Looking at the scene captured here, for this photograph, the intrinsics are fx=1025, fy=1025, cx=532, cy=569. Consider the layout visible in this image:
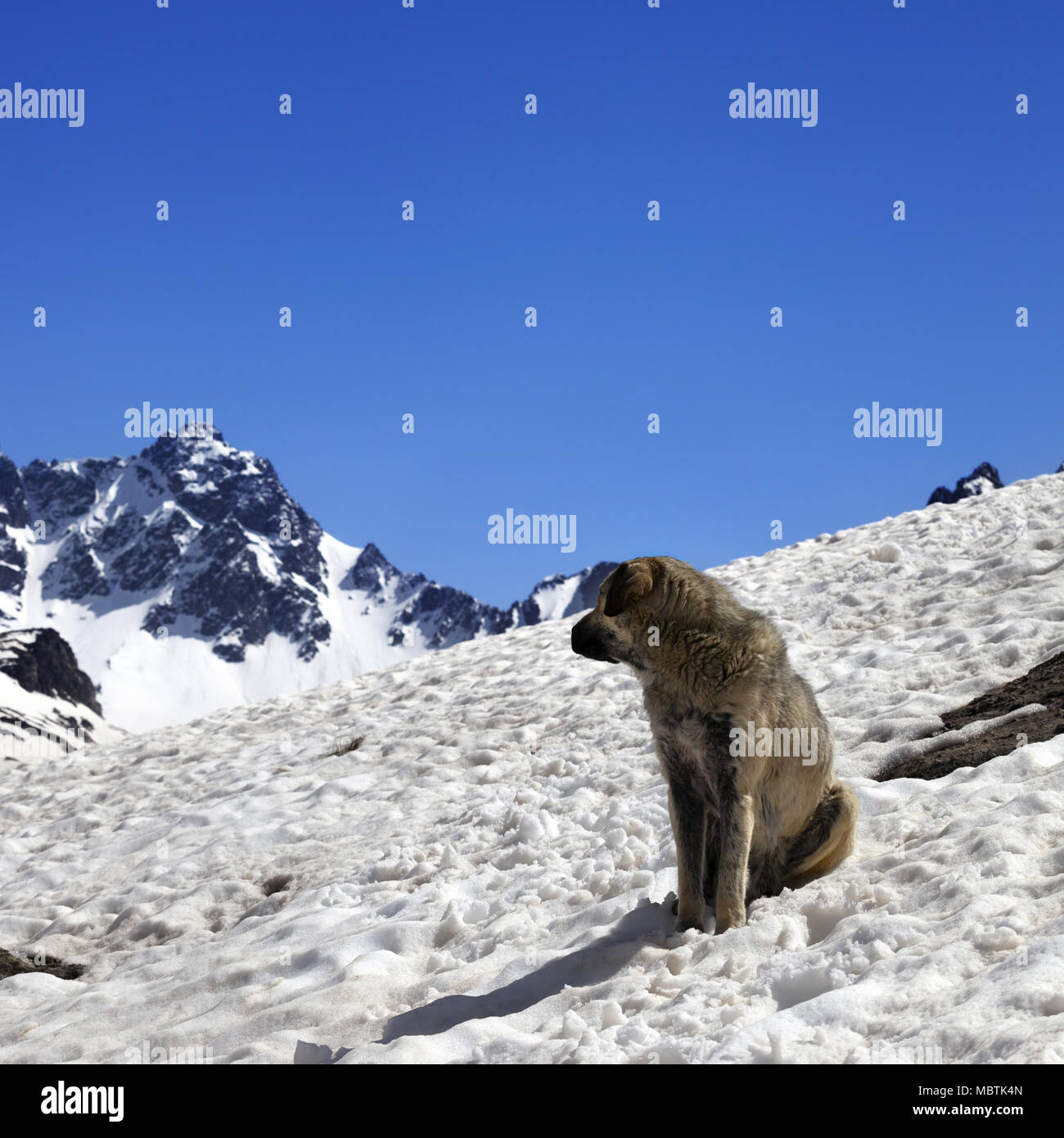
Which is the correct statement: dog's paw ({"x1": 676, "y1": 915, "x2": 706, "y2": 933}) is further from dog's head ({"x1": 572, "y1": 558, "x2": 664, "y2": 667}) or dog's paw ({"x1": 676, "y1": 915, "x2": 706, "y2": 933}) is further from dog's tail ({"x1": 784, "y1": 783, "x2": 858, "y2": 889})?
dog's head ({"x1": 572, "y1": 558, "x2": 664, "y2": 667})

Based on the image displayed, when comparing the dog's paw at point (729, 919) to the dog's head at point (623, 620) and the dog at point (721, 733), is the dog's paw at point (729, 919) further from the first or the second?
the dog's head at point (623, 620)

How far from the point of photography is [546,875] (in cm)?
860

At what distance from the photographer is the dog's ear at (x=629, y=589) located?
20.6 feet

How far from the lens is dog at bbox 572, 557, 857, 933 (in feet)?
20.1

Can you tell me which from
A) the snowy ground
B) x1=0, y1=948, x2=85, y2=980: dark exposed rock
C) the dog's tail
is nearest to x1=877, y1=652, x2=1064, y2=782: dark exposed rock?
the snowy ground

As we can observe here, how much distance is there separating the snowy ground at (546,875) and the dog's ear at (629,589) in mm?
2020

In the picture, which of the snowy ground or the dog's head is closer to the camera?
the snowy ground

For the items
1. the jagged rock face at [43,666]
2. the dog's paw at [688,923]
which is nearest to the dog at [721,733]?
the dog's paw at [688,923]

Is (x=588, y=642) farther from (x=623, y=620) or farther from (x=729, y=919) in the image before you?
(x=729, y=919)

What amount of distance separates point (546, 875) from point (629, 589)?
341 cm

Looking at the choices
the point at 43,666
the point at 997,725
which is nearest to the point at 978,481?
the point at 43,666

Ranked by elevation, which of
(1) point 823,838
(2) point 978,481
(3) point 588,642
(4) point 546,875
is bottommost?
(4) point 546,875

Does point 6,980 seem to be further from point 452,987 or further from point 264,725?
point 264,725

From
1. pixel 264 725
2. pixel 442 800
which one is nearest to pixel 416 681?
pixel 264 725
